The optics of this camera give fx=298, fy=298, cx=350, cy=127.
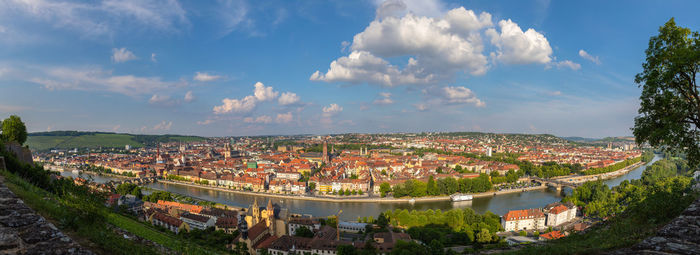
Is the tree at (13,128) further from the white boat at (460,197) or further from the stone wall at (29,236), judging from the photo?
the white boat at (460,197)

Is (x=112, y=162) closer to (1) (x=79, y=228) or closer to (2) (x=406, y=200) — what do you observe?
(2) (x=406, y=200)

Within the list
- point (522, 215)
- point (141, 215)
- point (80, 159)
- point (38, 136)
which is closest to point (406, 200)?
point (522, 215)

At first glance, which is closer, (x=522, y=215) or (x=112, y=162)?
(x=522, y=215)

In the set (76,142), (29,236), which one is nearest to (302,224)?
(29,236)

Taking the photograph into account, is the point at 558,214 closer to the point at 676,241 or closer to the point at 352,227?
the point at 352,227

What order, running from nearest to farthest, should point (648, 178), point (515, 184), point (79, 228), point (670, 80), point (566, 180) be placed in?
point (79, 228), point (670, 80), point (648, 178), point (515, 184), point (566, 180)

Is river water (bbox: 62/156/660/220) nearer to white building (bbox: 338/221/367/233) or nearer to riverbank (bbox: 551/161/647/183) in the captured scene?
white building (bbox: 338/221/367/233)
